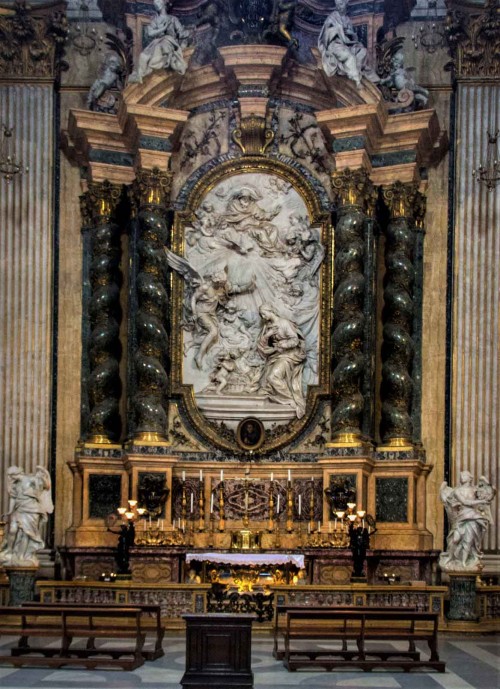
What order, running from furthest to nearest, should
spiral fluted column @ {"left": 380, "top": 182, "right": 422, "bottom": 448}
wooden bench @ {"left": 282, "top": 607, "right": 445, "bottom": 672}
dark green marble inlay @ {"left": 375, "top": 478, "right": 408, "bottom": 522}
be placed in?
1. spiral fluted column @ {"left": 380, "top": 182, "right": 422, "bottom": 448}
2. dark green marble inlay @ {"left": 375, "top": 478, "right": 408, "bottom": 522}
3. wooden bench @ {"left": 282, "top": 607, "right": 445, "bottom": 672}

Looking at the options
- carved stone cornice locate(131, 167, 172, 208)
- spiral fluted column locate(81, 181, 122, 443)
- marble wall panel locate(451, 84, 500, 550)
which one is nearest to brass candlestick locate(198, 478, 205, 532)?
spiral fluted column locate(81, 181, 122, 443)

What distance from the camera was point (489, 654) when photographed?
18.7 meters

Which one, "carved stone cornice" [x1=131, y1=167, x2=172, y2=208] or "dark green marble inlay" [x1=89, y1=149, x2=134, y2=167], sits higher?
"dark green marble inlay" [x1=89, y1=149, x2=134, y2=167]

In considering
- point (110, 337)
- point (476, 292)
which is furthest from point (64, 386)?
point (476, 292)

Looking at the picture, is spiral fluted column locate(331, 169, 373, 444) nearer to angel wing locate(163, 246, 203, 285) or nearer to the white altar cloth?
the white altar cloth

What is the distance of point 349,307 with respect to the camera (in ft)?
78.1

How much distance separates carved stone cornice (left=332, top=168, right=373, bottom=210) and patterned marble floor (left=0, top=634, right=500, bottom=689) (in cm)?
882

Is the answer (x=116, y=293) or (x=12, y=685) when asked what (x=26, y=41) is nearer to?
(x=116, y=293)

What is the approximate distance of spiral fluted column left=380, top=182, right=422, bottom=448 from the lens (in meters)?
23.9

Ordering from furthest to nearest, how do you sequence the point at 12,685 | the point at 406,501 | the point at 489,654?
1. the point at 406,501
2. the point at 489,654
3. the point at 12,685

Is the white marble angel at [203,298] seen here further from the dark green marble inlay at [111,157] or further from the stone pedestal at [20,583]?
the stone pedestal at [20,583]

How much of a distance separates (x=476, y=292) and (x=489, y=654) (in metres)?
7.57

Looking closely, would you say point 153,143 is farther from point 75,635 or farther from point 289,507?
point 75,635

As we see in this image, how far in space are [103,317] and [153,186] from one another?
244 cm
